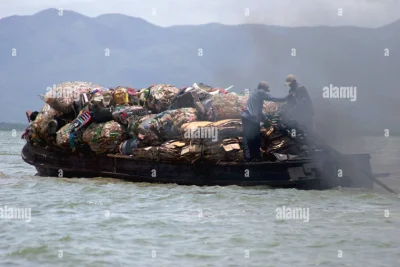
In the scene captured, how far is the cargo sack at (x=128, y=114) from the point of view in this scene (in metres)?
16.3

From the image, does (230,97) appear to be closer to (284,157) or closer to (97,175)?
(284,157)

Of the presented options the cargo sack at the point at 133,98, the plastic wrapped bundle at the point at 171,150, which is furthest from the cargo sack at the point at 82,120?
the plastic wrapped bundle at the point at 171,150

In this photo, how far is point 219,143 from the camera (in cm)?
1440

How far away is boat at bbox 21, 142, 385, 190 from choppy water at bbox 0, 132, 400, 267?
219 millimetres

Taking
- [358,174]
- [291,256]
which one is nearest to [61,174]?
[358,174]

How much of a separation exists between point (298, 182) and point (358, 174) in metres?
1.19

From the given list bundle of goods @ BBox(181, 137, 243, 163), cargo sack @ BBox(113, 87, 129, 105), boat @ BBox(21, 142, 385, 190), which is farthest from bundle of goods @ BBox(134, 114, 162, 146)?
cargo sack @ BBox(113, 87, 129, 105)

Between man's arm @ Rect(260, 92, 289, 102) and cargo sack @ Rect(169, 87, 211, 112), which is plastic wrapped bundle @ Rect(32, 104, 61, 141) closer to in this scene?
cargo sack @ Rect(169, 87, 211, 112)

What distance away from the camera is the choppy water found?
8.83 m

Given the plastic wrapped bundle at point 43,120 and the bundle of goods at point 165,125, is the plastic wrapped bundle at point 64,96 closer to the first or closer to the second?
the plastic wrapped bundle at point 43,120

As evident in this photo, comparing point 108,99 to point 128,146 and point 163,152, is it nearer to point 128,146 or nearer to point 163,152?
point 128,146

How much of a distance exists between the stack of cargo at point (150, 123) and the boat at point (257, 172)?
0.70ft

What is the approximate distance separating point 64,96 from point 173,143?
13.9 feet

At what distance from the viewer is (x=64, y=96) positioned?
17938 millimetres
